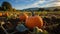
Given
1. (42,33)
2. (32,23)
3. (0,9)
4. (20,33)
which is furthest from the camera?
(0,9)

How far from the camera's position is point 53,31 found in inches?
68.5

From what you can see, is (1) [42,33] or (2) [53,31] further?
(2) [53,31]

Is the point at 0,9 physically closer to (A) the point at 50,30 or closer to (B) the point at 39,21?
(B) the point at 39,21

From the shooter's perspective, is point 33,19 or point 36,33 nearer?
point 36,33

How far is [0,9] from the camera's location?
3.24m

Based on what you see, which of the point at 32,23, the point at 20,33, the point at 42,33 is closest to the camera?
the point at 42,33

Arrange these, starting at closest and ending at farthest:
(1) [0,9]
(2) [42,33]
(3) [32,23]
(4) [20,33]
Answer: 1. (2) [42,33]
2. (4) [20,33]
3. (3) [32,23]
4. (1) [0,9]

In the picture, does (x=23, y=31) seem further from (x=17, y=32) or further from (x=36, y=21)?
(x=36, y=21)

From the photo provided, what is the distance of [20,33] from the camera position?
1.66m

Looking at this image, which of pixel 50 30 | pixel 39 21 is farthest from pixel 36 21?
pixel 50 30

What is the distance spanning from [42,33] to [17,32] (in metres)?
0.46

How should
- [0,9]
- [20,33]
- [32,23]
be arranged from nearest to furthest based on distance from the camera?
1. [20,33]
2. [32,23]
3. [0,9]

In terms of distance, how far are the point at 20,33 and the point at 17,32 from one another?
0.04 m

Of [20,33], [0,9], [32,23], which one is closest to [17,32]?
[20,33]
